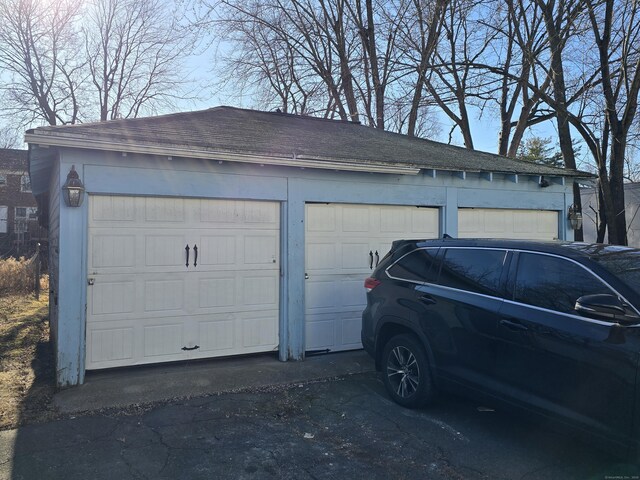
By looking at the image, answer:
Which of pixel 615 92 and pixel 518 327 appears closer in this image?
pixel 518 327

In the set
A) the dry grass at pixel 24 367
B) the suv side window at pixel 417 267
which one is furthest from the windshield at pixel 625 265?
the dry grass at pixel 24 367

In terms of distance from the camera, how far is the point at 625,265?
3.34m

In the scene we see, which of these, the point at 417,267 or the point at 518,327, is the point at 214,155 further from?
the point at 518,327

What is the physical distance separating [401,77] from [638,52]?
6.90m

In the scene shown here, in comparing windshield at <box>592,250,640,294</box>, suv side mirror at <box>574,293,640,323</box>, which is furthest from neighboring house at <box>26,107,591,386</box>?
suv side mirror at <box>574,293,640,323</box>

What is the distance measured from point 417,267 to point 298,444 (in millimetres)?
2135

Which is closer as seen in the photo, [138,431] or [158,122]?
[138,431]

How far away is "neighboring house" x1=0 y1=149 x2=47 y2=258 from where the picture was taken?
31.1 meters

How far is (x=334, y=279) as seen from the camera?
22.7 ft

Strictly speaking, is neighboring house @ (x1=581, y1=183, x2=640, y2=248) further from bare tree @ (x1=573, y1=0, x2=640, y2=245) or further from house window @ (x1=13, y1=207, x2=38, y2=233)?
house window @ (x1=13, y1=207, x2=38, y2=233)

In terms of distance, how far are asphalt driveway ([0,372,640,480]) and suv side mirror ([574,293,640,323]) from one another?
899 millimetres

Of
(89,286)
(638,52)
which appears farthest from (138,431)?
(638,52)

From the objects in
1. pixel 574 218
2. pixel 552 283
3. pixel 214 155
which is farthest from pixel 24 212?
pixel 552 283

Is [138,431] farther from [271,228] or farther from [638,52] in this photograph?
[638,52]
